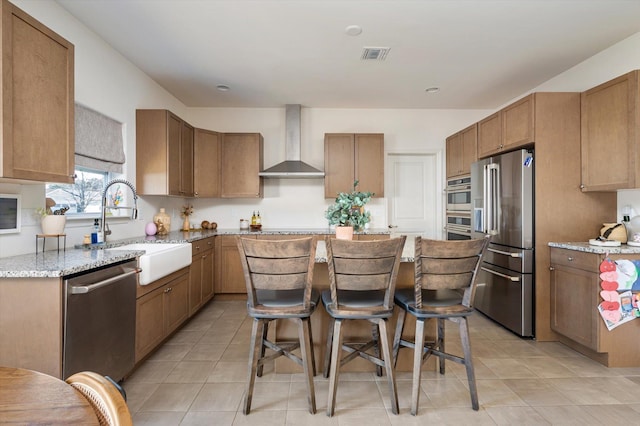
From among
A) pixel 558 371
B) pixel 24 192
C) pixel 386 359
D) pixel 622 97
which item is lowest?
pixel 558 371

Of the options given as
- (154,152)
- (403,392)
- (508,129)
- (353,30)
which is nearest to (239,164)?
(154,152)

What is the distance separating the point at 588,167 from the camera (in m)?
2.77

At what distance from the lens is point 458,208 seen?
411cm

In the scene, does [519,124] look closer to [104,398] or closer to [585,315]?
[585,315]

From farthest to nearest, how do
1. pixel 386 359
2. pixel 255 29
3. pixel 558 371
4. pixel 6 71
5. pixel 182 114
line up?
pixel 182 114
pixel 255 29
pixel 558 371
pixel 386 359
pixel 6 71

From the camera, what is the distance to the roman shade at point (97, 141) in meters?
2.60

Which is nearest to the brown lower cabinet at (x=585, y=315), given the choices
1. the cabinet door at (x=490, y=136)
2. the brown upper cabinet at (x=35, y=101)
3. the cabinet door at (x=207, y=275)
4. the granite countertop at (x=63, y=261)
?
the cabinet door at (x=490, y=136)

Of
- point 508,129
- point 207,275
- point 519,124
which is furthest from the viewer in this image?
point 207,275

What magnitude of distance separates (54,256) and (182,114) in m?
3.10

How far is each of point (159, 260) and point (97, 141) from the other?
133cm

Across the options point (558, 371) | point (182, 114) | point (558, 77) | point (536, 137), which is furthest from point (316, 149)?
point (558, 371)

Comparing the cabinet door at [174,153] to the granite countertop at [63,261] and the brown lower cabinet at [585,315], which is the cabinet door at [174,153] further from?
the brown lower cabinet at [585,315]

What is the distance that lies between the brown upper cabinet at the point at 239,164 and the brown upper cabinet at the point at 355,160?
995 millimetres

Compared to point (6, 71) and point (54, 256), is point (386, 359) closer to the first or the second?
point (54, 256)
